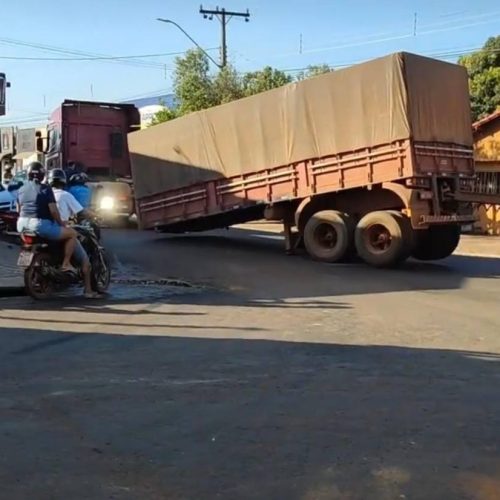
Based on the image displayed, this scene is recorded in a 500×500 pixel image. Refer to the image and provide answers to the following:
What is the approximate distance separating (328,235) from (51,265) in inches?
264

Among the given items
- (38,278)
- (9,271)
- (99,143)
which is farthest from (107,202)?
(38,278)

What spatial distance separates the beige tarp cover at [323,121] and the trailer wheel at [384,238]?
137 cm

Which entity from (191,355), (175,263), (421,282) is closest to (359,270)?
(421,282)

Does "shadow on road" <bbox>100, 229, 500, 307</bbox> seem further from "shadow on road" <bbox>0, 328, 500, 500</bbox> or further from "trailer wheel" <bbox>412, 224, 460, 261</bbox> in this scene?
"shadow on road" <bbox>0, 328, 500, 500</bbox>

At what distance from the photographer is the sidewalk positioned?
10984 mm

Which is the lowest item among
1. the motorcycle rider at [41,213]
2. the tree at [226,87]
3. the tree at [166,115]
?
the motorcycle rider at [41,213]

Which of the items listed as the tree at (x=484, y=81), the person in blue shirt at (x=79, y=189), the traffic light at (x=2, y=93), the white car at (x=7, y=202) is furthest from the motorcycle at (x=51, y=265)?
the tree at (x=484, y=81)

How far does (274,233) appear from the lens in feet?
76.7

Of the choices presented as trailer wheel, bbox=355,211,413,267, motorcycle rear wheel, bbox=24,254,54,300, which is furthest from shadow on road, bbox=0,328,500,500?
trailer wheel, bbox=355,211,413,267

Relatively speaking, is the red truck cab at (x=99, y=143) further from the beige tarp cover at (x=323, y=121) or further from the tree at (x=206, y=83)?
the tree at (x=206, y=83)

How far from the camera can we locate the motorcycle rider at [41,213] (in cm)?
1034

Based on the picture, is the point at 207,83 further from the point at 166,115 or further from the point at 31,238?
the point at 31,238

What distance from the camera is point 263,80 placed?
1446 inches

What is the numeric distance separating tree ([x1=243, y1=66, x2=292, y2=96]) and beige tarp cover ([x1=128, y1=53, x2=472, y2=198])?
736 inches
